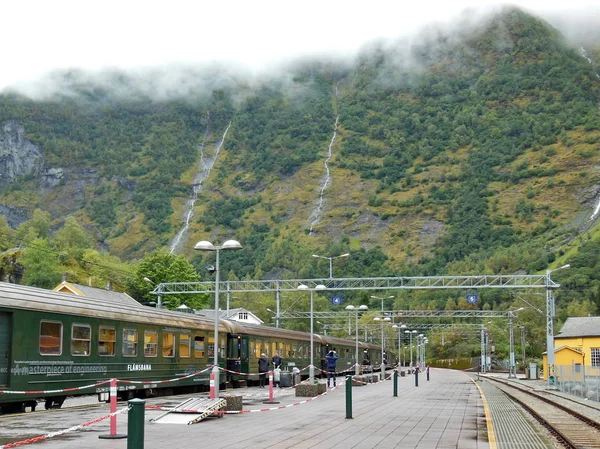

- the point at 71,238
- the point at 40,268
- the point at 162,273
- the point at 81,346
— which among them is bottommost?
the point at 81,346

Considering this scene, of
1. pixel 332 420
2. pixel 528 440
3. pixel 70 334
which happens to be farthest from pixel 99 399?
pixel 528 440

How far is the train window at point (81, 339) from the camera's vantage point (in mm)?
23672

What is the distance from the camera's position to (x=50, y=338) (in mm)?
22500

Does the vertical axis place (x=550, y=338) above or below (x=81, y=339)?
below

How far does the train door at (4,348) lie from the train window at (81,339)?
124 inches

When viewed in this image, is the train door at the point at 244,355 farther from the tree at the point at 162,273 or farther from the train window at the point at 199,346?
the tree at the point at 162,273

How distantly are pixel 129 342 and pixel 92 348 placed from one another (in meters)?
2.55

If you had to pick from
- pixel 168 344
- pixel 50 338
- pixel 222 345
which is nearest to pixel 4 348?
pixel 50 338

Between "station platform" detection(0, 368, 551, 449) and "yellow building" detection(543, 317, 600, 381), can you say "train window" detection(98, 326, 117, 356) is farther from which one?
"yellow building" detection(543, 317, 600, 381)

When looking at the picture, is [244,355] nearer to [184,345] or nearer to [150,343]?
[184,345]

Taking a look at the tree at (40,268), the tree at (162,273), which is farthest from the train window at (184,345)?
the tree at (40,268)

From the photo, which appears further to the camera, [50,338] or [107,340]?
[107,340]

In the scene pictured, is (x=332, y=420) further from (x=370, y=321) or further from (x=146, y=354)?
(x=370, y=321)

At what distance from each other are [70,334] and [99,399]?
109 inches
